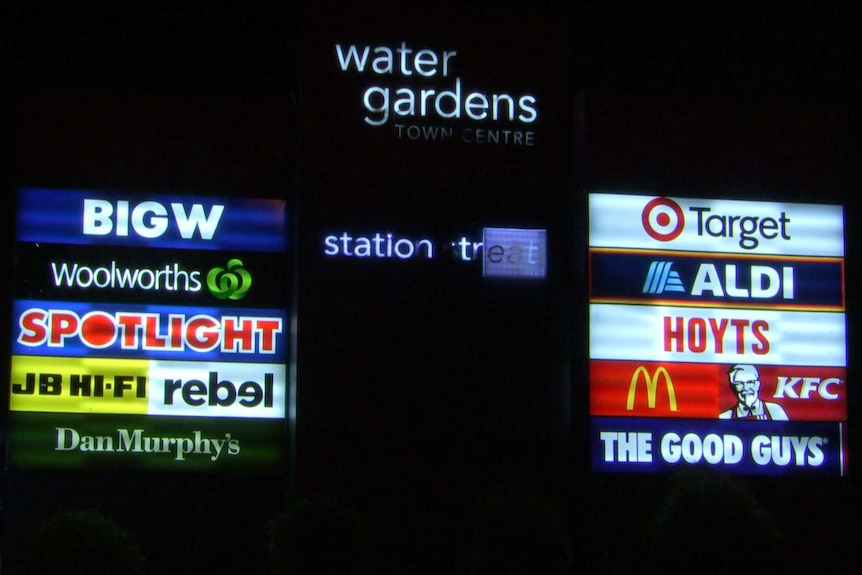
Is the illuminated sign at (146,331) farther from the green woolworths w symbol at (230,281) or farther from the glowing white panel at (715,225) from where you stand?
the glowing white panel at (715,225)

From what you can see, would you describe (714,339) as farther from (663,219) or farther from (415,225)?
(415,225)

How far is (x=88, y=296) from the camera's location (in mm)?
11547

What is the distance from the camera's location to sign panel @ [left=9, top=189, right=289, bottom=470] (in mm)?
11391

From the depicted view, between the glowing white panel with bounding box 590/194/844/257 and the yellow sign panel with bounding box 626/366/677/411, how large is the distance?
1315mm

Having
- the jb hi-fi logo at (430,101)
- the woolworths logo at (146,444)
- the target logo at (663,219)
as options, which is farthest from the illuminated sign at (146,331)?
the target logo at (663,219)

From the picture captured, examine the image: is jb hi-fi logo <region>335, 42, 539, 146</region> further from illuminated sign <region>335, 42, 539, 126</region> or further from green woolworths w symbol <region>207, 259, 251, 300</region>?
green woolworths w symbol <region>207, 259, 251, 300</region>

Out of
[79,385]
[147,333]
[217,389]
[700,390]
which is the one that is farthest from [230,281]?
[700,390]

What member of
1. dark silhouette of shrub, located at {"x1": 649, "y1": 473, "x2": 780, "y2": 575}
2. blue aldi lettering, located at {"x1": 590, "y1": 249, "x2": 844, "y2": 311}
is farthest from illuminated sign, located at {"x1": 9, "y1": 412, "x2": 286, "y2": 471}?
dark silhouette of shrub, located at {"x1": 649, "y1": 473, "x2": 780, "y2": 575}

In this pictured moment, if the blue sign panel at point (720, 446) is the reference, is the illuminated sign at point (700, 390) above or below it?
above

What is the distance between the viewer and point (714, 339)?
1223cm

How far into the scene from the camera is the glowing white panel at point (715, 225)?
1226 cm

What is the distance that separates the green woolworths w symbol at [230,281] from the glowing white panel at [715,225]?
11.9 ft

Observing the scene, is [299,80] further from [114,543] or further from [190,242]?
[114,543]

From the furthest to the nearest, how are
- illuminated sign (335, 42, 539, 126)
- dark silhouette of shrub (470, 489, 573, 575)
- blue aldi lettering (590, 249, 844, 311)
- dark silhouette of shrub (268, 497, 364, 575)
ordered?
1. blue aldi lettering (590, 249, 844, 311)
2. illuminated sign (335, 42, 539, 126)
3. dark silhouette of shrub (470, 489, 573, 575)
4. dark silhouette of shrub (268, 497, 364, 575)
